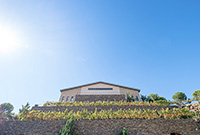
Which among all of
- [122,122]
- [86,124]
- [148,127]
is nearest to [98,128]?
[86,124]

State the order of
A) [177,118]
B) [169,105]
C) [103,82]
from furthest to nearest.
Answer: [103,82] < [169,105] < [177,118]

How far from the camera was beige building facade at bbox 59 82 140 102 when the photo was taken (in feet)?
65.6

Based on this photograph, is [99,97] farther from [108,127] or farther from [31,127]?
[31,127]

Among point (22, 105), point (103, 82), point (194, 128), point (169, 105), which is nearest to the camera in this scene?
point (194, 128)

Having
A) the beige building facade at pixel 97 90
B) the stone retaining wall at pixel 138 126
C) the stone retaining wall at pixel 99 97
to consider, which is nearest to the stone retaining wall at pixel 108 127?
the stone retaining wall at pixel 138 126

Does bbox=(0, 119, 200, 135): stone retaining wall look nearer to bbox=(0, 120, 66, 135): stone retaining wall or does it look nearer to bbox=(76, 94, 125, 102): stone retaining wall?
bbox=(0, 120, 66, 135): stone retaining wall

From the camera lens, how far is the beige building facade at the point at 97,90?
65.6ft

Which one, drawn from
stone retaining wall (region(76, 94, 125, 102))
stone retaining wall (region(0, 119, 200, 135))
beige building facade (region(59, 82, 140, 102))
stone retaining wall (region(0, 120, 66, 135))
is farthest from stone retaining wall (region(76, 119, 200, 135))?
beige building facade (region(59, 82, 140, 102))

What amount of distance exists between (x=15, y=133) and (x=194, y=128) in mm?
15518

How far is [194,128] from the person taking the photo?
9.11m

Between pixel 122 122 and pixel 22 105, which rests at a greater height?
pixel 22 105

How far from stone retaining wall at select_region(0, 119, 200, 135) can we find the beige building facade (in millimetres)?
10020

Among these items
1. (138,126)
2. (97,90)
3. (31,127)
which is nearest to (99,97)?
(97,90)

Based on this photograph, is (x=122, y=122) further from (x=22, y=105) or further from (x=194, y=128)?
A: (x=22, y=105)
